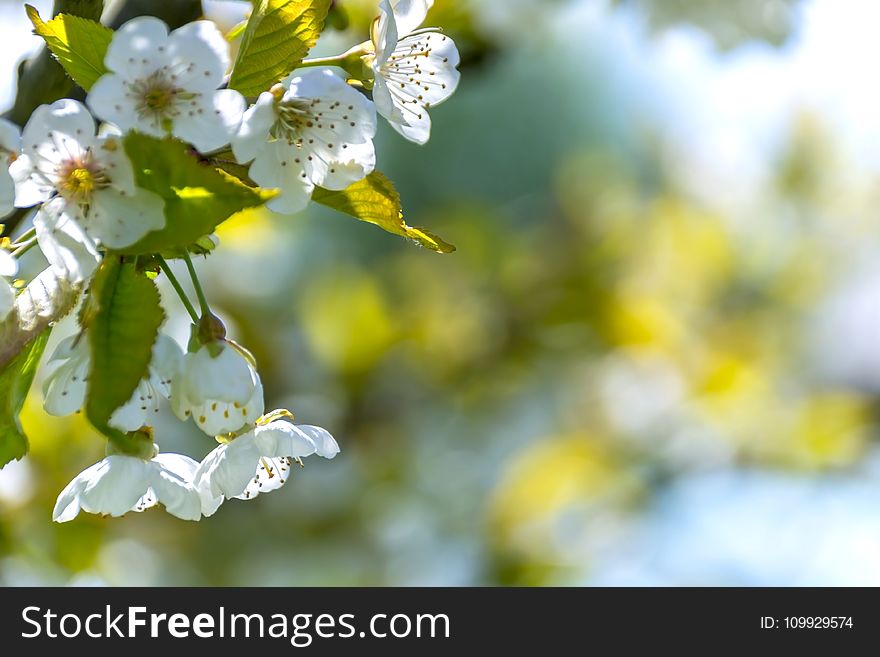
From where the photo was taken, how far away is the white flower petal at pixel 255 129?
20.1 inches

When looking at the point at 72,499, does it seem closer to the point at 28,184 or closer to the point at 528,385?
the point at 28,184

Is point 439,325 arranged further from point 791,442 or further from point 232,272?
point 791,442

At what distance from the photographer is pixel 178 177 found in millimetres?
480

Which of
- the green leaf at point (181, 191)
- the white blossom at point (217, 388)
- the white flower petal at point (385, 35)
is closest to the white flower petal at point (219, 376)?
the white blossom at point (217, 388)

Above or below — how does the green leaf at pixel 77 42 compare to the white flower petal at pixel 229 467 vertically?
above

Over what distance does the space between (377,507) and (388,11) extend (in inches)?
82.9

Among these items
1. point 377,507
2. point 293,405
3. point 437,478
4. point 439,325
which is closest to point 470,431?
point 437,478

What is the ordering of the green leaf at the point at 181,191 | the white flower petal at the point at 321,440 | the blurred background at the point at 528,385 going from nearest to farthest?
1. the green leaf at the point at 181,191
2. the white flower petal at the point at 321,440
3. the blurred background at the point at 528,385

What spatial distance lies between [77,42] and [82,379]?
7.6 inches

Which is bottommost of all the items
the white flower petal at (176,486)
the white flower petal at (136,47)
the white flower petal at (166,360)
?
Result: the white flower petal at (176,486)

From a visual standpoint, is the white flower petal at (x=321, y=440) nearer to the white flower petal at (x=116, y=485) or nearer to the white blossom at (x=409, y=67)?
the white flower petal at (x=116, y=485)

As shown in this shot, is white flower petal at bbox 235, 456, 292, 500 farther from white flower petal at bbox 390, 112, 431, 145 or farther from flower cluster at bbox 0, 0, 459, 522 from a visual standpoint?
white flower petal at bbox 390, 112, 431, 145

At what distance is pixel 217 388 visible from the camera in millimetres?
561

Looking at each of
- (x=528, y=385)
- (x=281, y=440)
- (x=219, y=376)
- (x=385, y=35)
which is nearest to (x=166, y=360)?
(x=219, y=376)
